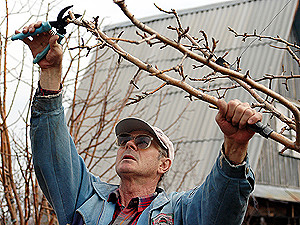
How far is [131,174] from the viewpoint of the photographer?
2939 millimetres

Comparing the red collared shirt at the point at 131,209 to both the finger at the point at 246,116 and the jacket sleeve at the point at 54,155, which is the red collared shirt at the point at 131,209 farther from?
the finger at the point at 246,116

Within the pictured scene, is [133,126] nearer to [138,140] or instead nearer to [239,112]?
[138,140]

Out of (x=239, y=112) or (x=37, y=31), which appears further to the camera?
(x=37, y=31)

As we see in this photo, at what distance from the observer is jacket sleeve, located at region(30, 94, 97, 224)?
2.72 m

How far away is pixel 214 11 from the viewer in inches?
523

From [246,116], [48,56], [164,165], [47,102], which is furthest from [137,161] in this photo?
[246,116]

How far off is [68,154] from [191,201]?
0.72 metres

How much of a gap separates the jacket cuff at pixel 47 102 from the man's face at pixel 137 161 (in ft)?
1.72

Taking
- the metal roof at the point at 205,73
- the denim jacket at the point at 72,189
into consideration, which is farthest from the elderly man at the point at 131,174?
the metal roof at the point at 205,73

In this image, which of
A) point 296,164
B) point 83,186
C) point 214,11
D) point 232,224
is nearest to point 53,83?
point 83,186

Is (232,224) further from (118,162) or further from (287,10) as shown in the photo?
(287,10)

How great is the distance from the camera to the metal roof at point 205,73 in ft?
32.3

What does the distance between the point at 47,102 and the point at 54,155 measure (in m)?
0.29

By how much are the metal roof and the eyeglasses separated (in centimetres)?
513
